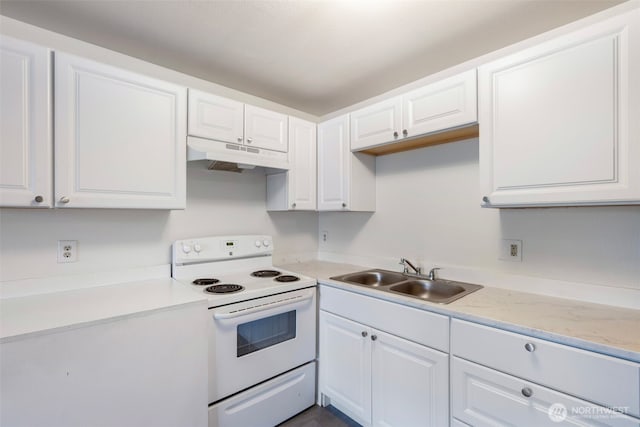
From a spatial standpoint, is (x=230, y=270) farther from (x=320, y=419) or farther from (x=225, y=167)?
(x=320, y=419)

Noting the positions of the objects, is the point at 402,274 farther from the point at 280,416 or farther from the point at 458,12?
the point at 458,12

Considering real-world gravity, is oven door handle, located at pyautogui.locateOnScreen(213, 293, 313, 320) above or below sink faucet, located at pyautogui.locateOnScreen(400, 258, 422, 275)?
below

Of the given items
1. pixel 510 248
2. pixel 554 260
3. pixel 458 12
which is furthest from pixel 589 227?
pixel 458 12

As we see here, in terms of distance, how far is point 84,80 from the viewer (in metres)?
1.45

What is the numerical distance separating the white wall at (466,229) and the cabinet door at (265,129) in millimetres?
849

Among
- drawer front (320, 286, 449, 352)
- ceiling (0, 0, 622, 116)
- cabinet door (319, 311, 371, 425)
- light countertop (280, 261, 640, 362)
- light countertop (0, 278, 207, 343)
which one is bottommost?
cabinet door (319, 311, 371, 425)

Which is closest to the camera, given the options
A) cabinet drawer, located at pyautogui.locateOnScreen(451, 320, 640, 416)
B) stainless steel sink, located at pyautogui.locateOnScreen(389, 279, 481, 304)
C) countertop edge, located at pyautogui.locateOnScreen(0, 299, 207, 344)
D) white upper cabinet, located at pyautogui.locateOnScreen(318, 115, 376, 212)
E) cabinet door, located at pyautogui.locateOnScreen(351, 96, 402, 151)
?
cabinet drawer, located at pyautogui.locateOnScreen(451, 320, 640, 416)

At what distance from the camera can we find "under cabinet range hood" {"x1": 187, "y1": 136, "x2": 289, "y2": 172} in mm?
1798

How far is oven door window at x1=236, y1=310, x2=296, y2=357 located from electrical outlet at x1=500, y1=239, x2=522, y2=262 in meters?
1.38

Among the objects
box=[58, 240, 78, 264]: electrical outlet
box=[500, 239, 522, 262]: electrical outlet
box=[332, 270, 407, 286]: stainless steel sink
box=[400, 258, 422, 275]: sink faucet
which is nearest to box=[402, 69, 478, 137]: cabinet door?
box=[500, 239, 522, 262]: electrical outlet

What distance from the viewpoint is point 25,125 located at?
1313 mm

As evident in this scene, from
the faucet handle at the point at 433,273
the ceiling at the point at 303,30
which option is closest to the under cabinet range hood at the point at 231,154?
the ceiling at the point at 303,30

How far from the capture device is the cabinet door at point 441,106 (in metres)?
1.61

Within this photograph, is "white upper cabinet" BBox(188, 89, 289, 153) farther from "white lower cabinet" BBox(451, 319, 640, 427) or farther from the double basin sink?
"white lower cabinet" BBox(451, 319, 640, 427)
